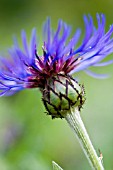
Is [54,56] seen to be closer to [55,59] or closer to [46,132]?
[55,59]

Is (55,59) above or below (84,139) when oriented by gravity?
above

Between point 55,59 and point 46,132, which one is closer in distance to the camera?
point 55,59

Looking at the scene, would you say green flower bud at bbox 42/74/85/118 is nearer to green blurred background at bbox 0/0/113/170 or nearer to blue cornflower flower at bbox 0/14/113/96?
blue cornflower flower at bbox 0/14/113/96

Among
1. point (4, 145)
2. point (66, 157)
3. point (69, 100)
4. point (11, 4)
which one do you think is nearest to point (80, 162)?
point (66, 157)

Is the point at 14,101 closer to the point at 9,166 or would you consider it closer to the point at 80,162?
the point at 80,162

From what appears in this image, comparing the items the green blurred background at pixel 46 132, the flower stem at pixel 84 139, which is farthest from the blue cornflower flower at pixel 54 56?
the green blurred background at pixel 46 132

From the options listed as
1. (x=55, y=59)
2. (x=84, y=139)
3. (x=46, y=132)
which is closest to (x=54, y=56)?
(x=55, y=59)

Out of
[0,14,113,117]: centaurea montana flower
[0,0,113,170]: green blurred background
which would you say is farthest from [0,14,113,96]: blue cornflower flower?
[0,0,113,170]: green blurred background

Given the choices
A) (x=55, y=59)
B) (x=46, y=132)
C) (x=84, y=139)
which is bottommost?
(x=84, y=139)
